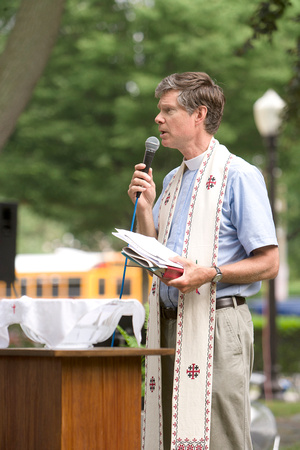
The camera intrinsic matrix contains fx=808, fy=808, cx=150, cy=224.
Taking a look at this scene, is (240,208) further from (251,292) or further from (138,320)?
(138,320)

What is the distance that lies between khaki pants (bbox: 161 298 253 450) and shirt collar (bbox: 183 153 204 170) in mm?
657

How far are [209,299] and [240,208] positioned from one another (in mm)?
396

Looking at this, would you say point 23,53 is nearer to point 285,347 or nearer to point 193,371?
point 193,371

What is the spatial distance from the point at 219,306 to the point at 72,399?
79cm

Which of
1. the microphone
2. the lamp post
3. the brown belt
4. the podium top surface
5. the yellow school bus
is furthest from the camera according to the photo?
the yellow school bus

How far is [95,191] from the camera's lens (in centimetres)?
1700

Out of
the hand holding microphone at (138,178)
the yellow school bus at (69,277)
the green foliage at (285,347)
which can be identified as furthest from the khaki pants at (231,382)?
the yellow school bus at (69,277)

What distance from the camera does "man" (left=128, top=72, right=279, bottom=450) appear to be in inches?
128

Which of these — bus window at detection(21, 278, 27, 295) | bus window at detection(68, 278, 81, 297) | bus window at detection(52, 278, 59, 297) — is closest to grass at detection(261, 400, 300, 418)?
bus window at detection(68, 278, 81, 297)

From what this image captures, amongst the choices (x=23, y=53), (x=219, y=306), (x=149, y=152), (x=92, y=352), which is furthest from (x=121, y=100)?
Result: (x=92, y=352)

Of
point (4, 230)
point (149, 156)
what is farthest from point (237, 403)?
point (4, 230)

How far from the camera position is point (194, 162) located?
3559mm

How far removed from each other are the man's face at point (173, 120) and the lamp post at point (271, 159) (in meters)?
8.38

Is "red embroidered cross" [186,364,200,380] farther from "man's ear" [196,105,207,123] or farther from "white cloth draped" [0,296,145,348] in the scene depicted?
"man's ear" [196,105,207,123]
